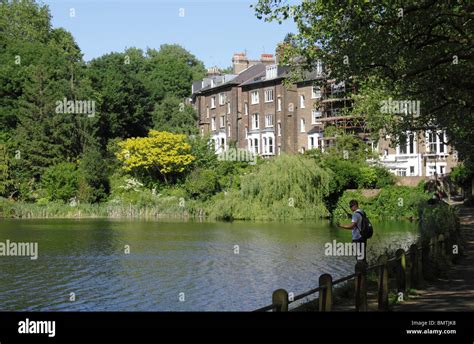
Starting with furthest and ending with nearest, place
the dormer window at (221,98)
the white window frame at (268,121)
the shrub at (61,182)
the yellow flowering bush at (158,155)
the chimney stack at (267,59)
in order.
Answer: the dormer window at (221,98)
the chimney stack at (267,59)
the white window frame at (268,121)
the yellow flowering bush at (158,155)
the shrub at (61,182)

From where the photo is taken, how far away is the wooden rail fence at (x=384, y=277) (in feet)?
34.8

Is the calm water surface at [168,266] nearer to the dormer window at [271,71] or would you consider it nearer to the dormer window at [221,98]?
the dormer window at [271,71]

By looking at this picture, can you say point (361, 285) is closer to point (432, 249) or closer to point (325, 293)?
point (325, 293)

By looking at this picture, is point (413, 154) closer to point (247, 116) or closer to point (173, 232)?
point (247, 116)

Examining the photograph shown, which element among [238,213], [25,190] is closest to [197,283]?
[238,213]

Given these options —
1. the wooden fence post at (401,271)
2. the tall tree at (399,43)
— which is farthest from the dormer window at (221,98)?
the wooden fence post at (401,271)

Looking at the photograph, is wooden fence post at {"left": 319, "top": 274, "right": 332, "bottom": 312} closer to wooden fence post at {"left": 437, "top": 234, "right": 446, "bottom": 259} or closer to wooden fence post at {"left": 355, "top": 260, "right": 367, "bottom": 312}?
wooden fence post at {"left": 355, "top": 260, "right": 367, "bottom": 312}

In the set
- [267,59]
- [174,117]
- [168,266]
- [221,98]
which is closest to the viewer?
[168,266]

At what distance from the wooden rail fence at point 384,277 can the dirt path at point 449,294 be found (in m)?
0.44

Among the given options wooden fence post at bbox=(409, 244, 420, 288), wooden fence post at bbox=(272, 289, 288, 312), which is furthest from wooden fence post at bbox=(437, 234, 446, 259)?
wooden fence post at bbox=(272, 289, 288, 312)

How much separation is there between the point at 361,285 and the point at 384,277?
94cm

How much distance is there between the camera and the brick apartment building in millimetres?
69481

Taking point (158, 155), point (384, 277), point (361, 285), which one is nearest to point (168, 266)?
point (384, 277)

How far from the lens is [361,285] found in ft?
45.1
